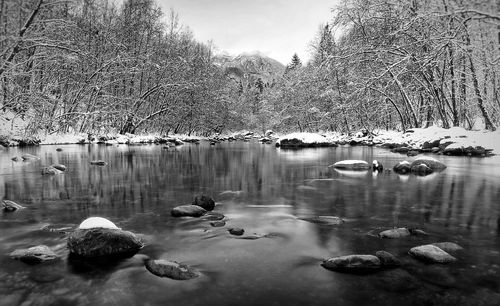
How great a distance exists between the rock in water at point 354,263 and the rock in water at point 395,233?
1.14m

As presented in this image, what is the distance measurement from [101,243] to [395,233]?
3912 millimetres

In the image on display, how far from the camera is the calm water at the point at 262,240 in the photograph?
10.6ft

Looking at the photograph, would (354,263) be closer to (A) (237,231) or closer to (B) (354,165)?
(A) (237,231)

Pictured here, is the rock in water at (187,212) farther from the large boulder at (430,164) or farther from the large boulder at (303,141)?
the large boulder at (303,141)

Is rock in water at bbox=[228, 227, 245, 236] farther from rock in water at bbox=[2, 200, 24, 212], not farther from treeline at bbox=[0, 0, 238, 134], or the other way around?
treeline at bbox=[0, 0, 238, 134]

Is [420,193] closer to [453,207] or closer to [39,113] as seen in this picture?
[453,207]

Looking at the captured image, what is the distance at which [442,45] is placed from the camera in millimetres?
10688

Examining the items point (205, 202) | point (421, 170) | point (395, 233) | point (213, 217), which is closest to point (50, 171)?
point (205, 202)

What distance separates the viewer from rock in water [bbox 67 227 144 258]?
13.6 feet

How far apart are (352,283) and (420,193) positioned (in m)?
5.82

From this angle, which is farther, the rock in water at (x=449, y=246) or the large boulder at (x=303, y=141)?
the large boulder at (x=303, y=141)

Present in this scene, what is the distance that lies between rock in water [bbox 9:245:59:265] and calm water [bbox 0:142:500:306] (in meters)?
0.11

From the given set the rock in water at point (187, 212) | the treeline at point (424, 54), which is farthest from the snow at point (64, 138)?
the rock in water at point (187, 212)

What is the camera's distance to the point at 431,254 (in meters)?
4.04
